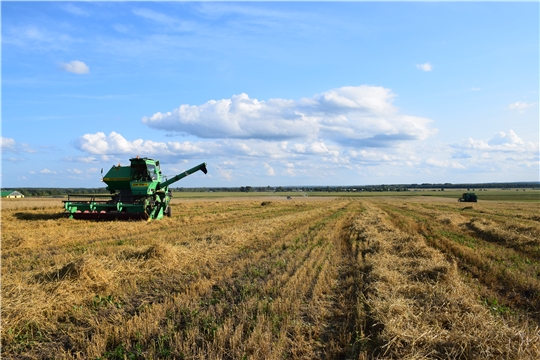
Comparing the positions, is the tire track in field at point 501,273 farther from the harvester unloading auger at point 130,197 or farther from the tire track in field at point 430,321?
the harvester unloading auger at point 130,197

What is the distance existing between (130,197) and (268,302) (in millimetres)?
16608

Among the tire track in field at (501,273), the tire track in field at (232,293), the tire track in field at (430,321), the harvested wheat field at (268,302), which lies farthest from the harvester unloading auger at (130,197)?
the tire track in field at (501,273)

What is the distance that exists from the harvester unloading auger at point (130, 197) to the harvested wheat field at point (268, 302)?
265 inches

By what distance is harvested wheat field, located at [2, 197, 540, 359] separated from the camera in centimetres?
455

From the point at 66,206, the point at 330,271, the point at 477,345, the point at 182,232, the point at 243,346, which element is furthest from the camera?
the point at 66,206

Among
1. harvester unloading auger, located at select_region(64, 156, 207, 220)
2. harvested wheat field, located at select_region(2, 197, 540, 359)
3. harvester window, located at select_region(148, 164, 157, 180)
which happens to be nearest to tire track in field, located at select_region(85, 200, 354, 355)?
harvested wheat field, located at select_region(2, 197, 540, 359)

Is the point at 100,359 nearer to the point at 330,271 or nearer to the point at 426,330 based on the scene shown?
the point at 426,330

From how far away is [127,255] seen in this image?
9.76 meters

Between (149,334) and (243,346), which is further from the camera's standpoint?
(149,334)

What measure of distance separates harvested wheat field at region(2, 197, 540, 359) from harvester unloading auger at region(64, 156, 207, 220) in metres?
6.74

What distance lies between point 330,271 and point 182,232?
8.82 m

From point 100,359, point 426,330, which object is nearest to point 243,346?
point 100,359

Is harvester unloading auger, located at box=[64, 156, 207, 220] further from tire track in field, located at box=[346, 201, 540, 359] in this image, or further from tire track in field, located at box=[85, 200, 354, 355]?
tire track in field, located at box=[346, 201, 540, 359]

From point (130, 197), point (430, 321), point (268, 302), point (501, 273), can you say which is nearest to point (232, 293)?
point (268, 302)
